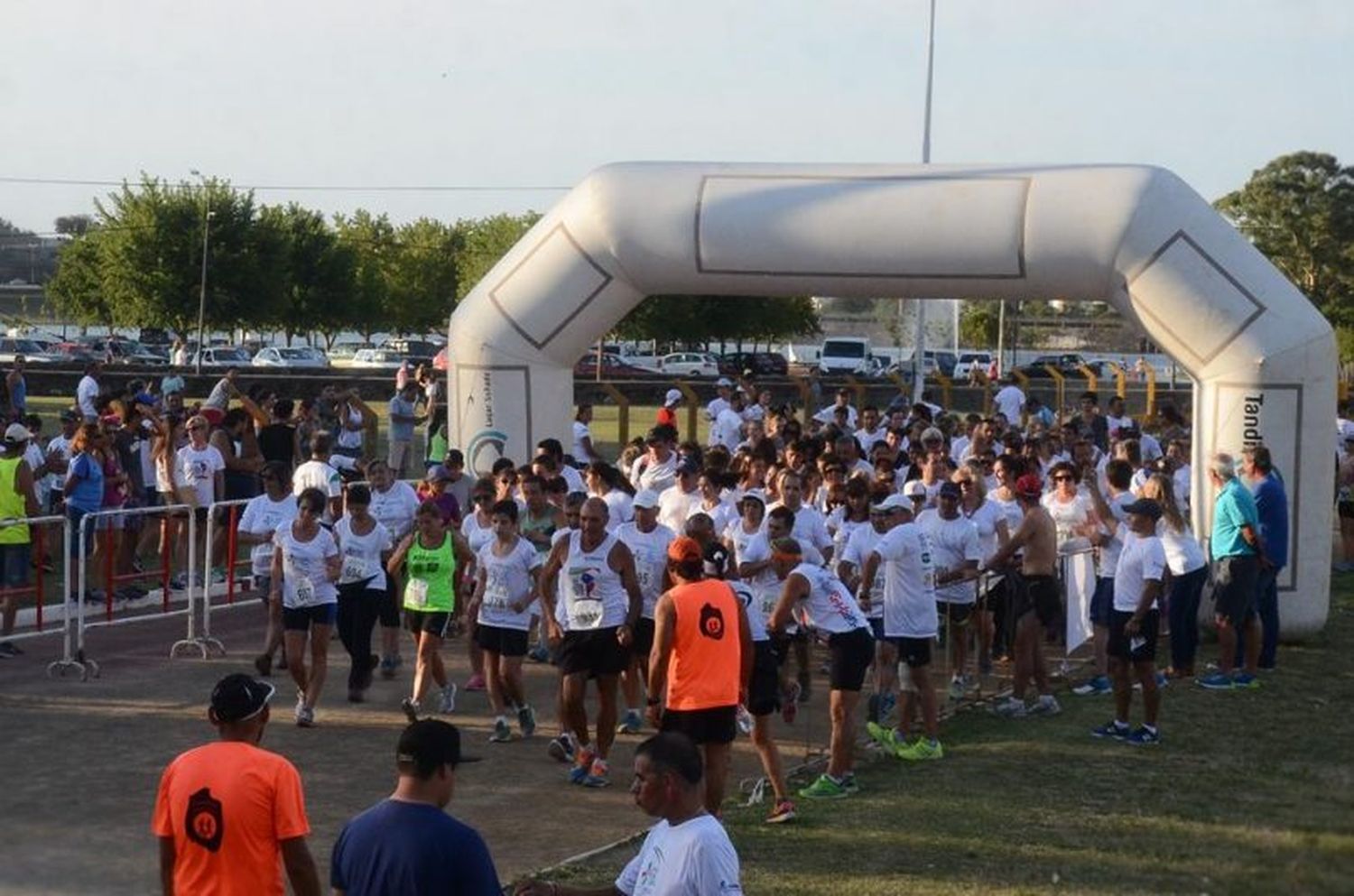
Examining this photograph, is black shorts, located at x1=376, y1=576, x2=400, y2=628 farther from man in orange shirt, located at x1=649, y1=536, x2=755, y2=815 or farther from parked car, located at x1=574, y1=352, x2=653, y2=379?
parked car, located at x1=574, y1=352, x2=653, y2=379

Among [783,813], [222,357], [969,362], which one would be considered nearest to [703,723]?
[783,813]

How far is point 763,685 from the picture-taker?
33.7ft

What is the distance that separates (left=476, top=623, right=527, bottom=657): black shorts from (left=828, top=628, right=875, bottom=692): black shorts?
8.02 feet

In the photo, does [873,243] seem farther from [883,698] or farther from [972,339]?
[972,339]

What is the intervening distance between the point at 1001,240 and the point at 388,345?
62.0 meters

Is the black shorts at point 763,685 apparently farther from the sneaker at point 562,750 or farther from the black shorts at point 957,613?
the black shorts at point 957,613

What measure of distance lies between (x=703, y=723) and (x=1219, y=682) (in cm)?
632

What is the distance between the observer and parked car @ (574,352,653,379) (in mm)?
56094

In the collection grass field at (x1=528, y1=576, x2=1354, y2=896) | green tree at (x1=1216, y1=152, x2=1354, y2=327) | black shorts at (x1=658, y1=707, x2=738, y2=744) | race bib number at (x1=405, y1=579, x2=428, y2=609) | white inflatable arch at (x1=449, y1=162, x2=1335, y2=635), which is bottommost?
grass field at (x1=528, y1=576, x2=1354, y2=896)

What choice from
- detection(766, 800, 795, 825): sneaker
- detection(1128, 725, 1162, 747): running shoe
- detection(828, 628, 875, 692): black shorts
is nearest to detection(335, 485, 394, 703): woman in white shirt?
detection(828, 628, 875, 692): black shorts

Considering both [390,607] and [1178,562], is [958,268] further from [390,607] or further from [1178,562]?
[390,607]

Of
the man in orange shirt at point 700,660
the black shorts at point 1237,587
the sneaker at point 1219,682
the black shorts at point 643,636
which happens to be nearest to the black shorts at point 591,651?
the black shorts at point 643,636

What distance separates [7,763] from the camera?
449 inches

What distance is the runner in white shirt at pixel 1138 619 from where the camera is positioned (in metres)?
12.1
